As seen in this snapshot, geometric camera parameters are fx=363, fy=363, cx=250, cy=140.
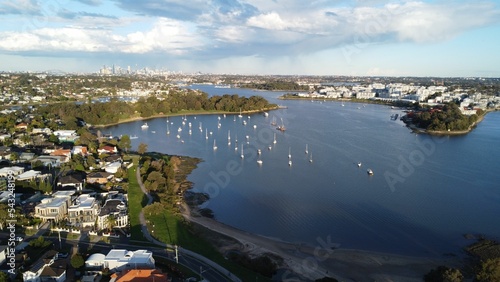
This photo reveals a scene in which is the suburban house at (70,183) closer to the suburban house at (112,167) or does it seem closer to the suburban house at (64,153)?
the suburban house at (112,167)

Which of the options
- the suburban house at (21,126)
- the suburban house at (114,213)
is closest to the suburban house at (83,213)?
the suburban house at (114,213)

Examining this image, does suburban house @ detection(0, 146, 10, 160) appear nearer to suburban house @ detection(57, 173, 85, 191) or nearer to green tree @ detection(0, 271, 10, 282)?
suburban house @ detection(57, 173, 85, 191)

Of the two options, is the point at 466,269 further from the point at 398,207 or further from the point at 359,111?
the point at 359,111

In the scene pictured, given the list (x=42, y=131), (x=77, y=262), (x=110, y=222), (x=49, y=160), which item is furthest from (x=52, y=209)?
(x=42, y=131)

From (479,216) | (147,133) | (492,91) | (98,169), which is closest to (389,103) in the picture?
(492,91)

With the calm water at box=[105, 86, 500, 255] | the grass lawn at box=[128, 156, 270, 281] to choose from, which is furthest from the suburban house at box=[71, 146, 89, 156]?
the grass lawn at box=[128, 156, 270, 281]
